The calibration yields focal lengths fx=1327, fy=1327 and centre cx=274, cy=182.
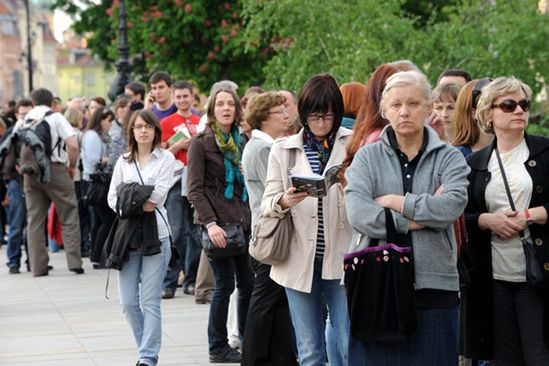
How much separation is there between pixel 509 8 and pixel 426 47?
138cm

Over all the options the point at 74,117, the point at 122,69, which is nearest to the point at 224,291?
the point at 74,117

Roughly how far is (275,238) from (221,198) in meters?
2.77

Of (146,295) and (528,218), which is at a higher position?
(528,218)

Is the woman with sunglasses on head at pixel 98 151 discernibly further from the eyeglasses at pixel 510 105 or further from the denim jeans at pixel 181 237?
the eyeglasses at pixel 510 105

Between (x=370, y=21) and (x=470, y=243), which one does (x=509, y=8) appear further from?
(x=470, y=243)

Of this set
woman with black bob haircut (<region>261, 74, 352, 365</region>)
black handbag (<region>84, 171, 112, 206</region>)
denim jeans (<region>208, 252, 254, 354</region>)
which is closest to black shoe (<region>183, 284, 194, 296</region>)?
black handbag (<region>84, 171, 112, 206</region>)

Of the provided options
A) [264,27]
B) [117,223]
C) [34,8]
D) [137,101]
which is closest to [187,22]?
[264,27]

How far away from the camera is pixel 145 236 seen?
364 inches

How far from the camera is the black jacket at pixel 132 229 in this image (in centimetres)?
919

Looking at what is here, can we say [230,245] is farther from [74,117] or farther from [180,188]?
[74,117]

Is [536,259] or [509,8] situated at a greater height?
[509,8]

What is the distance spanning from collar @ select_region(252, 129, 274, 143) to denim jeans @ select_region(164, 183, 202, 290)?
4.16 metres

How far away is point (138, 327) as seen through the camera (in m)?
9.37

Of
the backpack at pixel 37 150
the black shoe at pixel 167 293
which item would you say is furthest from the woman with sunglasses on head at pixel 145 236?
the backpack at pixel 37 150
